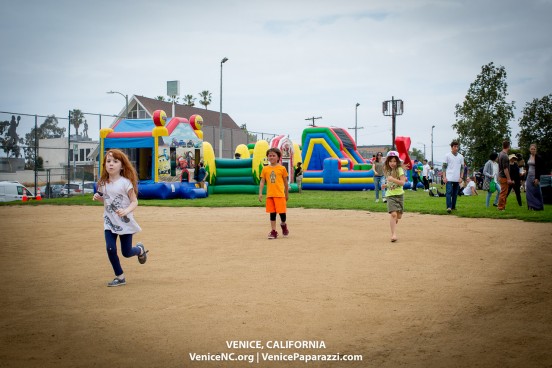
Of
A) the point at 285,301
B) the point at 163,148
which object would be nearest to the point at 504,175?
the point at 285,301

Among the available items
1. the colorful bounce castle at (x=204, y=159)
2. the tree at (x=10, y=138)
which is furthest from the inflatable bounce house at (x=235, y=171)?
the tree at (x=10, y=138)

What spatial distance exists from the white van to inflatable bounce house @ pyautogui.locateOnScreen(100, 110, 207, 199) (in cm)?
529

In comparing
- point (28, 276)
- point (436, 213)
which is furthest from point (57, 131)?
point (28, 276)

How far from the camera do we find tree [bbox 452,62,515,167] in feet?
127

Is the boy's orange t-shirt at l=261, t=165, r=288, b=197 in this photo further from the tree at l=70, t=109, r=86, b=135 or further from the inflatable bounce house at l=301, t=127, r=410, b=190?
Result: the tree at l=70, t=109, r=86, b=135

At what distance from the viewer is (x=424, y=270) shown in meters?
7.08

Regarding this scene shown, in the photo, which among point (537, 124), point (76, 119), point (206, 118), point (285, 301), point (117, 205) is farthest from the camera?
point (206, 118)

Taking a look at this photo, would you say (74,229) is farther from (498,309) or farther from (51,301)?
(498,309)

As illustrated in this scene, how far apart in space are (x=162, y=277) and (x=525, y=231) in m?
7.57

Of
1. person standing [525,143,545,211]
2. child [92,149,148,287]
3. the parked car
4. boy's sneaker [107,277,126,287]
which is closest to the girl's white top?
child [92,149,148,287]

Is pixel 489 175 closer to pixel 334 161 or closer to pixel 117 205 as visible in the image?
pixel 117 205

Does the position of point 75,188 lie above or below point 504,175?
below

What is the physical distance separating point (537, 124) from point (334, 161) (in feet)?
76.8

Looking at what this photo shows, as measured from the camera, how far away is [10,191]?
26.3m
